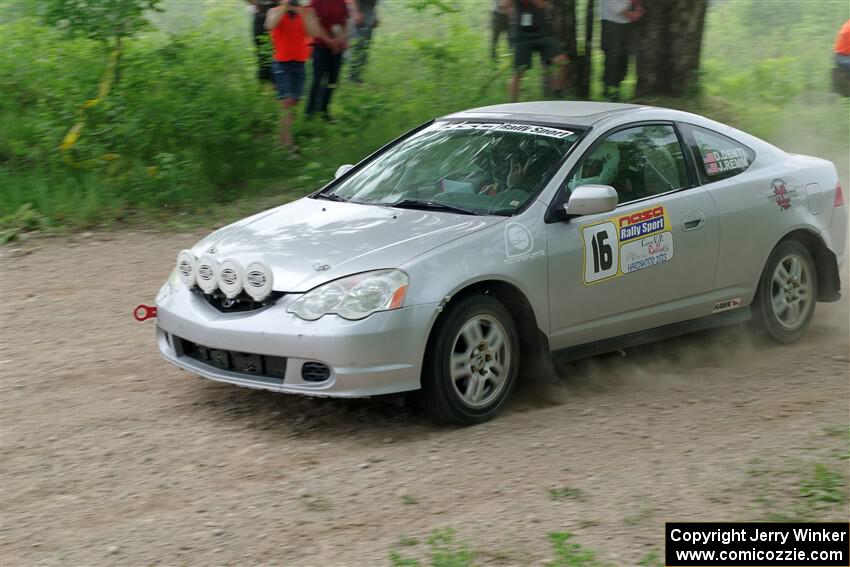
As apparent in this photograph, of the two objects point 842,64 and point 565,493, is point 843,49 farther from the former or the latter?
point 565,493

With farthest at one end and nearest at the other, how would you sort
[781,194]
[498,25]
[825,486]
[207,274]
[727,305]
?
[498,25], [781,194], [727,305], [207,274], [825,486]

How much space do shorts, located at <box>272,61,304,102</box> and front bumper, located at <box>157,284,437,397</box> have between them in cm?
650

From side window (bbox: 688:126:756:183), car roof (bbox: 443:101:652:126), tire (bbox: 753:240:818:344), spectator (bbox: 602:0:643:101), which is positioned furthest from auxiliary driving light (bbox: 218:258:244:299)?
spectator (bbox: 602:0:643:101)

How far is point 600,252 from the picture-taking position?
21.6 feet

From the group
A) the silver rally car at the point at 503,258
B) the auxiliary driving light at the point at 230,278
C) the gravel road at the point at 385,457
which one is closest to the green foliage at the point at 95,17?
the gravel road at the point at 385,457

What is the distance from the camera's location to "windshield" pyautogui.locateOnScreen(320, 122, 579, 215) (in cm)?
658

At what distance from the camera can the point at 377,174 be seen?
7277 millimetres

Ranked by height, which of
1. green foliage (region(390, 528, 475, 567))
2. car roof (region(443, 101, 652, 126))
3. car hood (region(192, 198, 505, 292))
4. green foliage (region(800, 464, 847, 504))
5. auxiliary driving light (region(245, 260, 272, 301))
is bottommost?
green foliage (region(800, 464, 847, 504))

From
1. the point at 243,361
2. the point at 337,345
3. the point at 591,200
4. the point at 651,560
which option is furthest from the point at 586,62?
the point at 651,560

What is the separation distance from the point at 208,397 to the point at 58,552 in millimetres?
1959

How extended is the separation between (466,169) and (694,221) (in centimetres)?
141

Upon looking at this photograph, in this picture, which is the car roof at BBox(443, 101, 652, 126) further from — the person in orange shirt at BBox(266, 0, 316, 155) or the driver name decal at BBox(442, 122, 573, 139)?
the person in orange shirt at BBox(266, 0, 316, 155)

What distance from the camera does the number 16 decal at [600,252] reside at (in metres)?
6.52

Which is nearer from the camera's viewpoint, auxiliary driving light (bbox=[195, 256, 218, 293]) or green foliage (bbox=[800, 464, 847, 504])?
green foliage (bbox=[800, 464, 847, 504])
